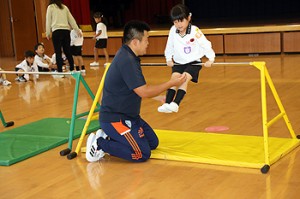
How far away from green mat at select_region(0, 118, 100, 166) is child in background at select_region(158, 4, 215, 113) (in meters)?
Answer: 0.89

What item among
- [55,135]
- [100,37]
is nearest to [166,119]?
[55,135]

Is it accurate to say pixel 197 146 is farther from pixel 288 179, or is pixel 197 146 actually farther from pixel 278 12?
pixel 278 12

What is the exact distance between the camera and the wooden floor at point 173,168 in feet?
11.7

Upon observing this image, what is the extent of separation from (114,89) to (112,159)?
2.01 feet

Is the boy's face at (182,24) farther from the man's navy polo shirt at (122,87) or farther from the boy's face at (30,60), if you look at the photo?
the boy's face at (30,60)

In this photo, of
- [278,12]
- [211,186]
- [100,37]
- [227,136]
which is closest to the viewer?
[211,186]

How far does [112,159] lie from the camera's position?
172 inches

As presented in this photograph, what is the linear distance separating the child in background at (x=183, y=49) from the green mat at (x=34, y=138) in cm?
89

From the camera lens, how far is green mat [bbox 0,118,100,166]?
4.57 meters

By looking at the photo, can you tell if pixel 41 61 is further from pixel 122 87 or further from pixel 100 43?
pixel 122 87

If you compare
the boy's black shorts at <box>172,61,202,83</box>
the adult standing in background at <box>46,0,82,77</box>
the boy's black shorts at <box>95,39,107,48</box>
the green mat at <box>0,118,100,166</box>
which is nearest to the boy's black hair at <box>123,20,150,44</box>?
the boy's black shorts at <box>172,61,202,83</box>

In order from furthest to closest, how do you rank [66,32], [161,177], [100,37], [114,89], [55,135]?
[100,37] < [66,32] < [55,135] < [114,89] < [161,177]

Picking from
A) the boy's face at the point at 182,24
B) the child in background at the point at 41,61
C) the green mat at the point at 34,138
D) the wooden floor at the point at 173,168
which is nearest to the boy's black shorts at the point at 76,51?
the child in background at the point at 41,61

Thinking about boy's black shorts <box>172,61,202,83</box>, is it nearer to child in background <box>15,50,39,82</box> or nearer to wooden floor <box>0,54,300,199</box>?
wooden floor <box>0,54,300,199</box>
